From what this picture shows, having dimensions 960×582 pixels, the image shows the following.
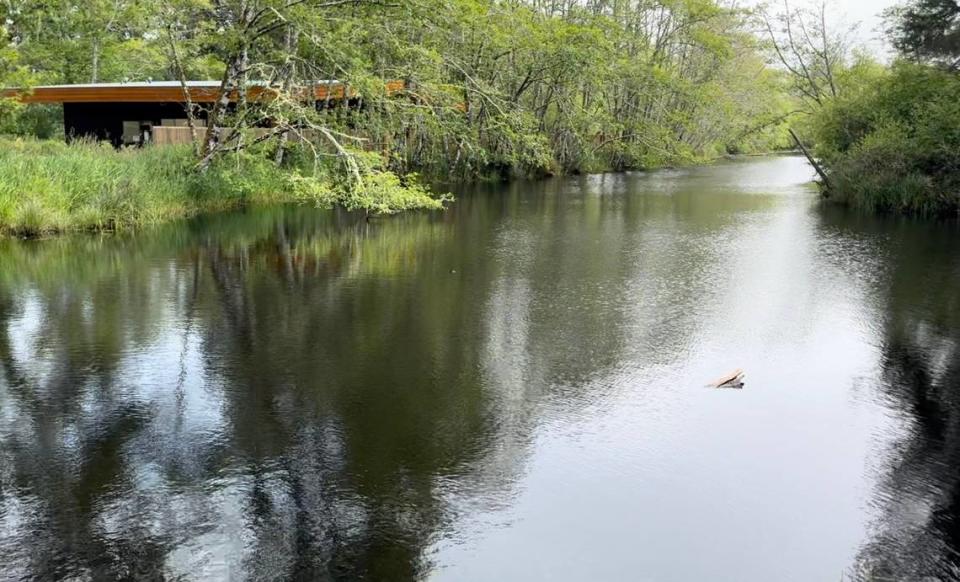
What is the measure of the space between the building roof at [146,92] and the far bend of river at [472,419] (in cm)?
797

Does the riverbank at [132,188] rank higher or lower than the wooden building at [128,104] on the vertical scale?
lower

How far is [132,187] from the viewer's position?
15.6 metres

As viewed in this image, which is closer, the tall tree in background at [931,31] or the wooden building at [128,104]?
the tall tree in background at [931,31]

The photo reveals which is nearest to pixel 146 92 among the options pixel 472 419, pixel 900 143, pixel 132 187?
pixel 132 187

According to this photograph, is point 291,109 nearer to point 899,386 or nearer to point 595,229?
point 595,229

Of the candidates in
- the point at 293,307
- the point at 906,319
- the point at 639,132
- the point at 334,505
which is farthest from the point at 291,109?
the point at 639,132

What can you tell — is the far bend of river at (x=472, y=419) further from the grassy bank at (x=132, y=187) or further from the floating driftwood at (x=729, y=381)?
the grassy bank at (x=132, y=187)

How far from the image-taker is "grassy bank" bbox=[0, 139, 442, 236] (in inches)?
549

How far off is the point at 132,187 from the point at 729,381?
12.3m

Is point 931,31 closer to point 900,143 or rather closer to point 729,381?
point 900,143

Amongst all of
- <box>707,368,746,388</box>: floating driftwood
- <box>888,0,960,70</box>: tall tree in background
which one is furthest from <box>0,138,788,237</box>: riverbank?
<box>888,0,960,70</box>: tall tree in background

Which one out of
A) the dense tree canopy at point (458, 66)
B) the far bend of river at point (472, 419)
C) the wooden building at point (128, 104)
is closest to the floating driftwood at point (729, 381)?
the far bend of river at point (472, 419)

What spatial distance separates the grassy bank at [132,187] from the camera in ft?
45.8

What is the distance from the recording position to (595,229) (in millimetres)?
17422
